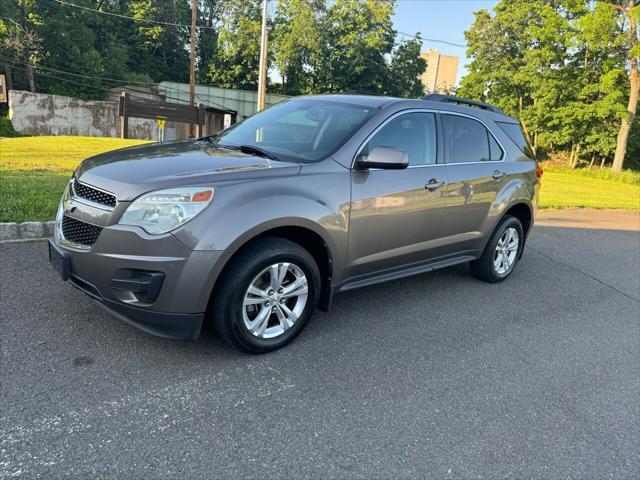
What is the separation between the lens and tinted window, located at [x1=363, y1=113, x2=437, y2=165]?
13.5 ft

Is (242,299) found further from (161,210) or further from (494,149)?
(494,149)

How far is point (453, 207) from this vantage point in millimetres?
4613

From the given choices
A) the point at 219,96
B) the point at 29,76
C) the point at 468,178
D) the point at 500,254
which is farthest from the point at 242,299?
the point at 29,76

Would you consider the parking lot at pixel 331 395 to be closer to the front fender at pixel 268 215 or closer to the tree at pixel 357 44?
the front fender at pixel 268 215

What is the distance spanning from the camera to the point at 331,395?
3090 millimetres

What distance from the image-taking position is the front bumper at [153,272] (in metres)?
2.93

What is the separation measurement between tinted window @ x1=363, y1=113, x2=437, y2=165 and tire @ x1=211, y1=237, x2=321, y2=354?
3.92 ft

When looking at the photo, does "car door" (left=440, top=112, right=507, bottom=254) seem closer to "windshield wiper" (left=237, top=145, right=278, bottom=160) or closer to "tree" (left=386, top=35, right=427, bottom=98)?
"windshield wiper" (left=237, top=145, right=278, bottom=160)

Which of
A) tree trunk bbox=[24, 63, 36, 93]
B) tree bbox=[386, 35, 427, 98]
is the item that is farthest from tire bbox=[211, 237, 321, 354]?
tree bbox=[386, 35, 427, 98]

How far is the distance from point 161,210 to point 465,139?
10.2 ft

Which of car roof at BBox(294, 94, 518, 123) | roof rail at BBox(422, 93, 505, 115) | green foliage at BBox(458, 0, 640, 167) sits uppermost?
green foliage at BBox(458, 0, 640, 167)

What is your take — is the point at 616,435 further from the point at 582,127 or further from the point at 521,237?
the point at 582,127

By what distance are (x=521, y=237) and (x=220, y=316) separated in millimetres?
4006

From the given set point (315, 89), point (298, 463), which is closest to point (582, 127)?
point (315, 89)
